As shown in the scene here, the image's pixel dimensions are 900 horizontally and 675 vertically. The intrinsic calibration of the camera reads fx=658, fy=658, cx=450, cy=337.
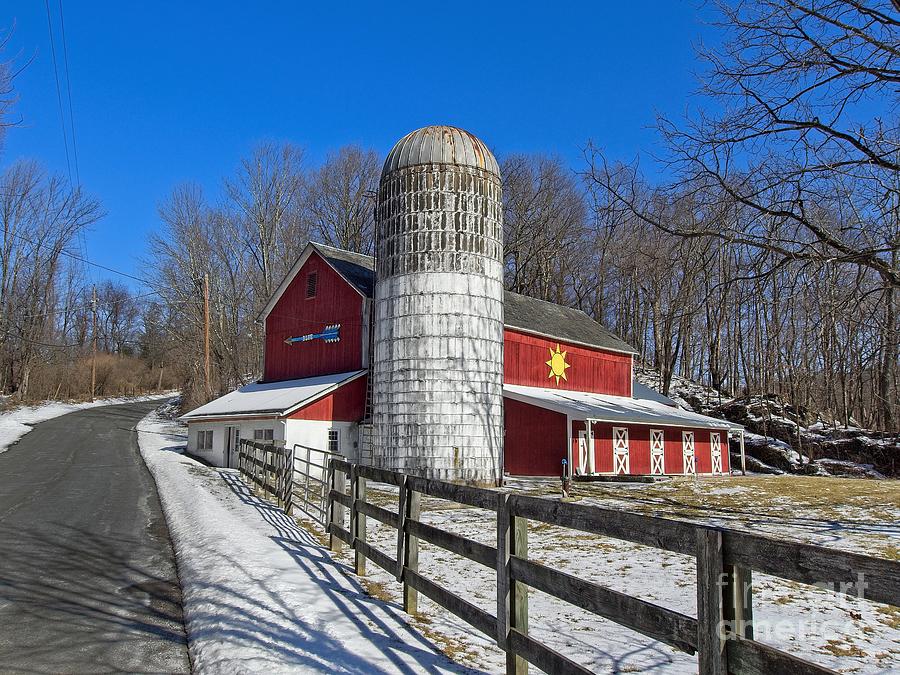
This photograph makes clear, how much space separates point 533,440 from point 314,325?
1014cm

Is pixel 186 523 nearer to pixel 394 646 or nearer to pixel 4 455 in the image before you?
pixel 394 646

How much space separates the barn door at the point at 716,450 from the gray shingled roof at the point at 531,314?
599 cm

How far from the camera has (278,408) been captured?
70.7 ft

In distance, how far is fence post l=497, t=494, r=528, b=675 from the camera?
4336mm

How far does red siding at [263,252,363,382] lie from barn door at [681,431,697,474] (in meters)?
14.2

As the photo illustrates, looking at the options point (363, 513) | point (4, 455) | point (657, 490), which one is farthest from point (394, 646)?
point (4, 455)

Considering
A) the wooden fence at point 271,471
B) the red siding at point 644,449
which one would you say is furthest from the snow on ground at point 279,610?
the red siding at point 644,449

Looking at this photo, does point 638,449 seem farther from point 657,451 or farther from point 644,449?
point 657,451

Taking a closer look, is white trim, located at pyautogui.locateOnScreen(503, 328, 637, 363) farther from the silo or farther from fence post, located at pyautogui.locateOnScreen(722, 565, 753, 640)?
fence post, located at pyautogui.locateOnScreen(722, 565, 753, 640)

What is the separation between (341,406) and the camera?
2302 cm

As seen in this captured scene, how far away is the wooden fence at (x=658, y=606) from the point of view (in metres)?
2.53

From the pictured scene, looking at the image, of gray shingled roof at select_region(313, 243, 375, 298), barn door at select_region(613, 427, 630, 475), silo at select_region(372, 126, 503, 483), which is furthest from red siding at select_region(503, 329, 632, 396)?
gray shingled roof at select_region(313, 243, 375, 298)

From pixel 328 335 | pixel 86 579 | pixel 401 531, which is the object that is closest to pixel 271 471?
pixel 86 579

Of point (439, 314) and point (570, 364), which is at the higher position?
point (439, 314)
